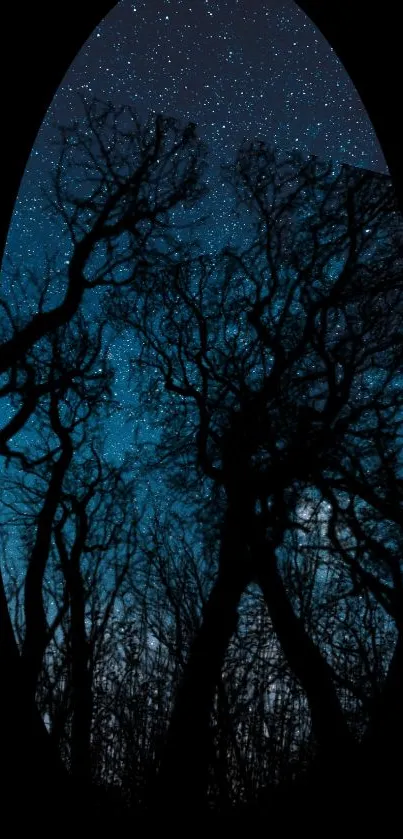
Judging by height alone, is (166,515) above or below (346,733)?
above

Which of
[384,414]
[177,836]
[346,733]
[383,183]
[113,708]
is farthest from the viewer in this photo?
[383,183]

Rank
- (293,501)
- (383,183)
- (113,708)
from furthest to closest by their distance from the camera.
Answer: (383,183) → (293,501) → (113,708)

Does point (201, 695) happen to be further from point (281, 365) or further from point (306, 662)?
point (281, 365)

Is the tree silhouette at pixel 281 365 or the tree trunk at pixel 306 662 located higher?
the tree silhouette at pixel 281 365

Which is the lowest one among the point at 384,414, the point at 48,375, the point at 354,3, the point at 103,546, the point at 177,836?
the point at 177,836

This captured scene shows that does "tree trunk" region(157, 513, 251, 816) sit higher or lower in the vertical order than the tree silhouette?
lower

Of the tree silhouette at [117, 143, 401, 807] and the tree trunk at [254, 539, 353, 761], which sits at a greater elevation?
the tree silhouette at [117, 143, 401, 807]

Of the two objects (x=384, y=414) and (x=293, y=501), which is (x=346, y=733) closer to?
(x=293, y=501)

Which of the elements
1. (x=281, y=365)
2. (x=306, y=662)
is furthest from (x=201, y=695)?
(x=281, y=365)

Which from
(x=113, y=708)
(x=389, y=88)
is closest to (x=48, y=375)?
(x=113, y=708)

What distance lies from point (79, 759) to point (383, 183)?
12.1ft

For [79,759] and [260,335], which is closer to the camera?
[79,759]

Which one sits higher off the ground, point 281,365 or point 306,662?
point 281,365

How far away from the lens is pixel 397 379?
13.0 ft
